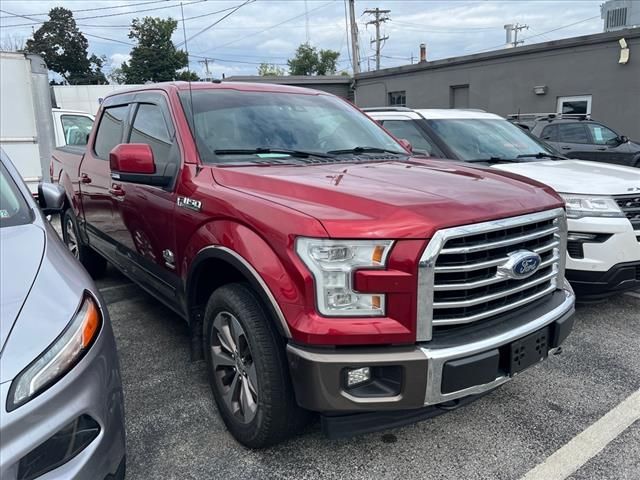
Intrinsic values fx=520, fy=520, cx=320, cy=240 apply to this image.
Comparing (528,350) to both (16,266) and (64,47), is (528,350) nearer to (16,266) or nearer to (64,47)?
(16,266)

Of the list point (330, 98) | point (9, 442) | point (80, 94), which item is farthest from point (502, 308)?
point (80, 94)

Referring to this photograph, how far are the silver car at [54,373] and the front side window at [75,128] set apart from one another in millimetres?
8876

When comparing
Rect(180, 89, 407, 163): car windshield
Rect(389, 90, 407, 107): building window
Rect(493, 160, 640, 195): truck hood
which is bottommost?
Rect(493, 160, 640, 195): truck hood

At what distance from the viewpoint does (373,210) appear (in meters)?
2.18

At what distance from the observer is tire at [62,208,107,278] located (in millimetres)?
5469

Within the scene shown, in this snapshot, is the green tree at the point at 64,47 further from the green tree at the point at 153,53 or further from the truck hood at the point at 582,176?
the truck hood at the point at 582,176

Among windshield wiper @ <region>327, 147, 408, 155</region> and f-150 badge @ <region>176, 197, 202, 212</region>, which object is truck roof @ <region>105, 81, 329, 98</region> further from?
f-150 badge @ <region>176, 197, 202, 212</region>

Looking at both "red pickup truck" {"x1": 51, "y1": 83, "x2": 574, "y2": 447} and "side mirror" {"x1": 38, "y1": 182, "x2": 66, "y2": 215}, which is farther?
"side mirror" {"x1": 38, "y1": 182, "x2": 66, "y2": 215}

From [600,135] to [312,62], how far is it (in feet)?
204

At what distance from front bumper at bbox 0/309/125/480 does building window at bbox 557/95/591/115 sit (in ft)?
55.1

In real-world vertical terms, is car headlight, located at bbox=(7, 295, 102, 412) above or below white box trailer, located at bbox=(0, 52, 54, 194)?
below

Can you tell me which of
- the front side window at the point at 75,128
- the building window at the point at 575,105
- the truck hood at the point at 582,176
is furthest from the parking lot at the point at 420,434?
the building window at the point at 575,105

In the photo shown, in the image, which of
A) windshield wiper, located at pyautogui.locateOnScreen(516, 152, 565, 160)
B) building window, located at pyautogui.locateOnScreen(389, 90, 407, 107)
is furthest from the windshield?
building window, located at pyautogui.locateOnScreen(389, 90, 407, 107)

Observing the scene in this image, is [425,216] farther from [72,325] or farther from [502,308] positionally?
[72,325]
